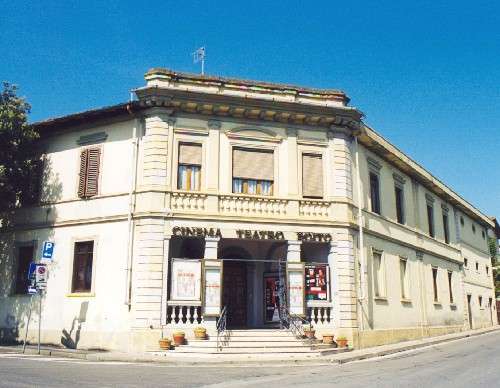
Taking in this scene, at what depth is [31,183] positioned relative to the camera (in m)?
21.1

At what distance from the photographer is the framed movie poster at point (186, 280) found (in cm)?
1761

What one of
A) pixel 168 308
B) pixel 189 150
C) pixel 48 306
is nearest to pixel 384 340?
pixel 168 308

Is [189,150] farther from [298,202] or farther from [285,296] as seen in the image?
[285,296]

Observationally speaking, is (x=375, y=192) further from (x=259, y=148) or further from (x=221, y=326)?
(x=221, y=326)

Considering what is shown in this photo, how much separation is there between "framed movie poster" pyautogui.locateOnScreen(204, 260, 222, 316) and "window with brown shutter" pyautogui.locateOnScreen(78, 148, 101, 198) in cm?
541

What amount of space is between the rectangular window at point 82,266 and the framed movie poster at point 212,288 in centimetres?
452

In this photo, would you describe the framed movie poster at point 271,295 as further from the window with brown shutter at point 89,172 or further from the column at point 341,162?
the window with brown shutter at point 89,172

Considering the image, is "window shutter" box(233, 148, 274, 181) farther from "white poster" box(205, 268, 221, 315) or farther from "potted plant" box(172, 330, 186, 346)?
"potted plant" box(172, 330, 186, 346)

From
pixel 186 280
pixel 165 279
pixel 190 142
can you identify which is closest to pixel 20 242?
pixel 165 279

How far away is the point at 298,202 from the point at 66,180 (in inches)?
358

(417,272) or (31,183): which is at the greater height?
(31,183)

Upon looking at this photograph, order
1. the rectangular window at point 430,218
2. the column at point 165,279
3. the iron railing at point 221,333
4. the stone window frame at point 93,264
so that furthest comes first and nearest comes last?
the rectangular window at point 430,218, the stone window frame at point 93,264, the column at point 165,279, the iron railing at point 221,333

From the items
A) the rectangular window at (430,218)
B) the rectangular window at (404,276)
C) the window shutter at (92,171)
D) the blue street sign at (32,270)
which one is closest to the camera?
the blue street sign at (32,270)

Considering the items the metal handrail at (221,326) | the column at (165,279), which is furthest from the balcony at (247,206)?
the metal handrail at (221,326)
